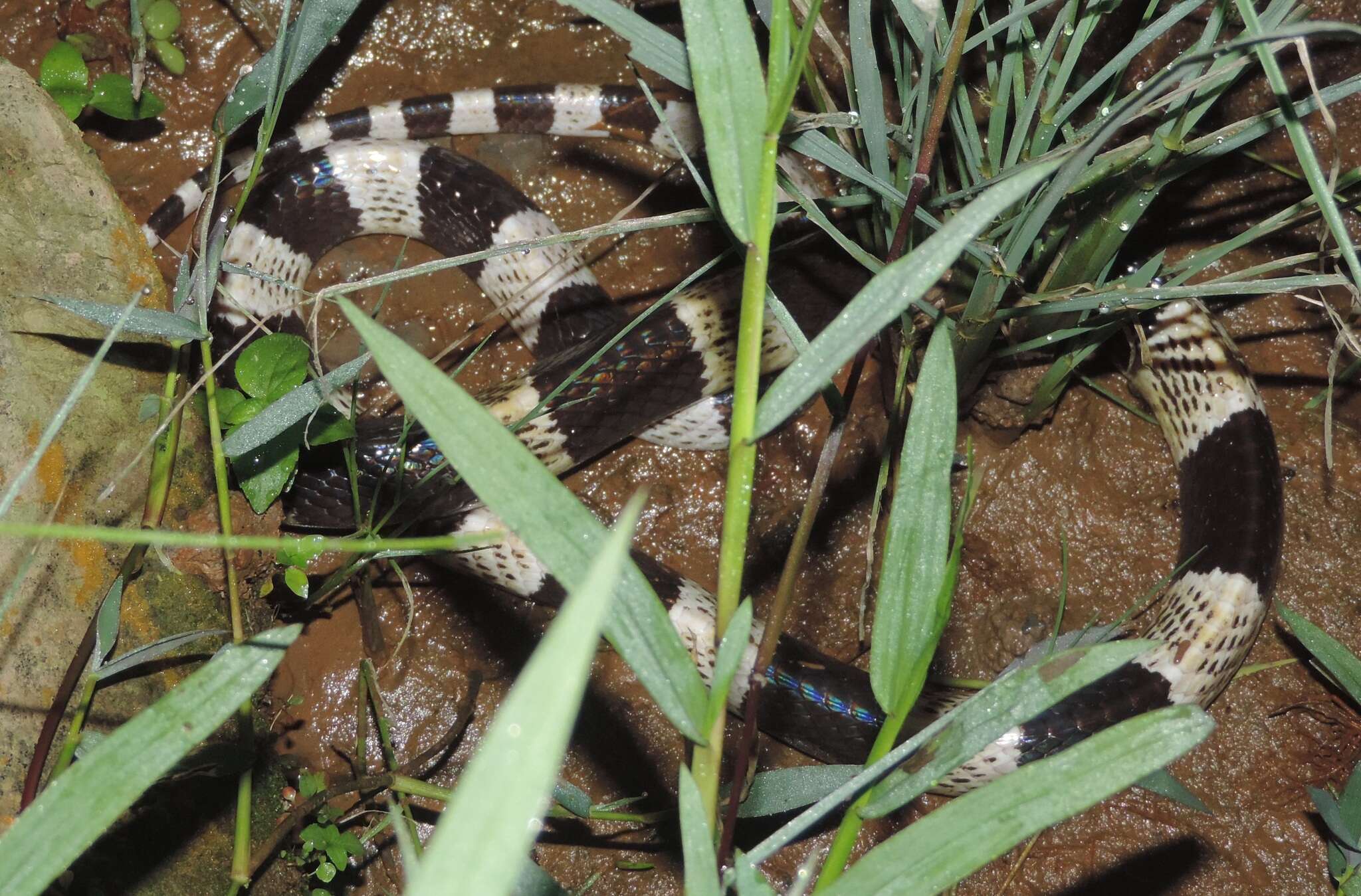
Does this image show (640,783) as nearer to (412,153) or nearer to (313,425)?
(313,425)

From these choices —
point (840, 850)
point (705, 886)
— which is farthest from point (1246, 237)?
point (705, 886)

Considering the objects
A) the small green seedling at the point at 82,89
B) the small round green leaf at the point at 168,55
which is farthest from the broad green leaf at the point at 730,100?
the small round green leaf at the point at 168,55

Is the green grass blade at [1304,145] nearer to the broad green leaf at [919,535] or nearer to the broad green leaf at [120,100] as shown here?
the broad green leaf at [919,535]

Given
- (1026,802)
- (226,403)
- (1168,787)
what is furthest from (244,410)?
(1168,787)

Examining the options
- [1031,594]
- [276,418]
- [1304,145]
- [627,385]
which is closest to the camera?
[1304,145]

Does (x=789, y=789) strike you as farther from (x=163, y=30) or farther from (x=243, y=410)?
(x=163, y=30)

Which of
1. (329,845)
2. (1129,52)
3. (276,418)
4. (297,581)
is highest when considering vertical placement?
(1129,52)
